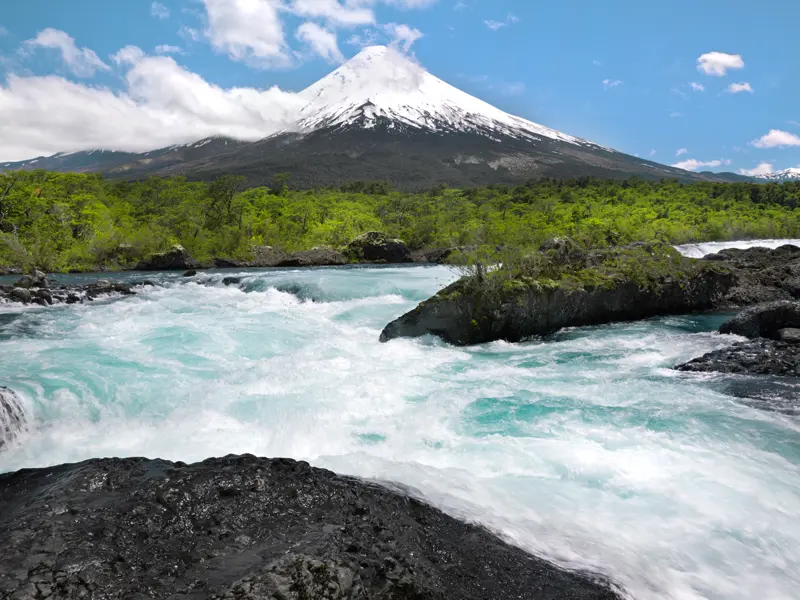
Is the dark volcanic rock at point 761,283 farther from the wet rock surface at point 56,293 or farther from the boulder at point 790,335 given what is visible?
the wet rock surface at point 56,293

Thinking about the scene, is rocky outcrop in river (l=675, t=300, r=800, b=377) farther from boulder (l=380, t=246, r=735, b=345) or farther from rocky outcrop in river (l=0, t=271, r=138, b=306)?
rocky outcrop in river (l=0, t=271, r=138, b=306)

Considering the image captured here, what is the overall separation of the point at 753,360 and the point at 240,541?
25.3 feet

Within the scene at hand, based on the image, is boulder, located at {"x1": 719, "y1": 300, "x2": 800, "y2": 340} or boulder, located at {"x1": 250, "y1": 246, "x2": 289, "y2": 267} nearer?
boulder, located at {"x1": 719, "y1": 300, "x2": 800, "y2": 340}

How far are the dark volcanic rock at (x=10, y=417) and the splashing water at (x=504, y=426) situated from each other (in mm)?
92

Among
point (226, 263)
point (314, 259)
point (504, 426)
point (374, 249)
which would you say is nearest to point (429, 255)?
point (374, 249)

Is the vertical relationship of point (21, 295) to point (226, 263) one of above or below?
below

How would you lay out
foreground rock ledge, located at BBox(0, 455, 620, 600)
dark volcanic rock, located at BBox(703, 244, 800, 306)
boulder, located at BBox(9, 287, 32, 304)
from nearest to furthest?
1. foreground rock ledge, located at BBox(0, 455, 620, 600)
2. dark volcanic rock, located at BBox(703, 244, 800, 306)
3. boulder, located at BBox(9, 287, 32, 304)

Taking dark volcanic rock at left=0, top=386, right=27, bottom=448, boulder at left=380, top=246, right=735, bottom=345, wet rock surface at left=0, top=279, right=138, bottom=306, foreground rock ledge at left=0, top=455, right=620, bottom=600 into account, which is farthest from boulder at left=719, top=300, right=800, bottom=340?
wet rock surface at left=0, top=279, right=138, bottom=306

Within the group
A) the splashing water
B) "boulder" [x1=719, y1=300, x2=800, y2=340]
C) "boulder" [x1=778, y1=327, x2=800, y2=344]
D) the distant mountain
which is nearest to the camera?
the splashing water

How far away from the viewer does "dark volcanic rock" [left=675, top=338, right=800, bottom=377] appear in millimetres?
6684

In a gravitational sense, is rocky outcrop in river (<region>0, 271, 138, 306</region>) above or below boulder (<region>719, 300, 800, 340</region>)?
below

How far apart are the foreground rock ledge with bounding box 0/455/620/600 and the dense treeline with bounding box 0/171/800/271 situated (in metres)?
24.3

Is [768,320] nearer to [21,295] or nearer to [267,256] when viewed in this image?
[21,295]

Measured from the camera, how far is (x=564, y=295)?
1014 centimetres
